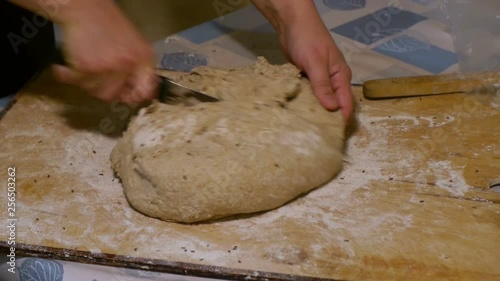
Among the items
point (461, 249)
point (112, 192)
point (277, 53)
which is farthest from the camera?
point (277, 53)

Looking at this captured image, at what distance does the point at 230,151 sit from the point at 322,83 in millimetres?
275

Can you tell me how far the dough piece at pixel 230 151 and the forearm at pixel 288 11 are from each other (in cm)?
18

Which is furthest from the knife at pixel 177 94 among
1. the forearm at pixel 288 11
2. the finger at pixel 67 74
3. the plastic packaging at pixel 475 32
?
the plastic packaging at pixel 475 32

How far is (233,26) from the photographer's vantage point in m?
1.79

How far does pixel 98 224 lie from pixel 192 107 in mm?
269

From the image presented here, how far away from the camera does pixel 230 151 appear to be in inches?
40.1

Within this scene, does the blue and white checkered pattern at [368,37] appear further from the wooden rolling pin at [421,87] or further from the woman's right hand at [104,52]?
the woman's right hand at [104,52]

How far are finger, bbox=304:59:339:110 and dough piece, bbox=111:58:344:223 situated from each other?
0.6 inches

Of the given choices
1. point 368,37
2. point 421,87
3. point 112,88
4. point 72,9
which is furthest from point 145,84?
point 368,37

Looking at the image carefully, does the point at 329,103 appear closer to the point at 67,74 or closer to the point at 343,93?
the point at 343,93

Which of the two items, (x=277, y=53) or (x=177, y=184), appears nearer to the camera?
(x=177, y=184)

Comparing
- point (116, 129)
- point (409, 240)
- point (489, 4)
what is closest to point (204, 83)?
point (116, 129)

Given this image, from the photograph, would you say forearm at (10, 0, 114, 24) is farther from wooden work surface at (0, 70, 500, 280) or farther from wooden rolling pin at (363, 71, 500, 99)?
wooden rolling pin at (363, 71, 500, 99)

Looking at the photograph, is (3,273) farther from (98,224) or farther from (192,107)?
(192,107)
